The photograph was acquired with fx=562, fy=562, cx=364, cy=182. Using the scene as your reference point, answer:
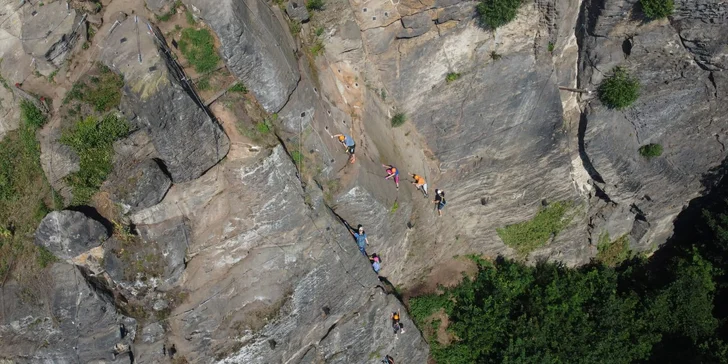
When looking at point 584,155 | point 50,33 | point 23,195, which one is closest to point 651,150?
point 584,155

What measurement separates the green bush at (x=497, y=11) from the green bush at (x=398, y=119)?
4.02 m

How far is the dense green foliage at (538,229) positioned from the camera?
849 inches

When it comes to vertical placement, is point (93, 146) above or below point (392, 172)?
above

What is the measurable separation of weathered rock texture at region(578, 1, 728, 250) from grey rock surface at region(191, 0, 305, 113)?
392 inches

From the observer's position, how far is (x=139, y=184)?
14.5 m

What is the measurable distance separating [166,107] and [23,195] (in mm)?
5206

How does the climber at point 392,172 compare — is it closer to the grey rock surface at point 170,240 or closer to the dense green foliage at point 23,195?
the grey rock surface at point 170,240

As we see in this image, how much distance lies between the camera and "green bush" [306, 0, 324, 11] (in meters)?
17.2

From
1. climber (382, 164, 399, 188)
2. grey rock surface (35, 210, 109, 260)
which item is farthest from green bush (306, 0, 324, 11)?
grey rock surface (35, 210, 109, 260)

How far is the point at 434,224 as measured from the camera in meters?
20.7

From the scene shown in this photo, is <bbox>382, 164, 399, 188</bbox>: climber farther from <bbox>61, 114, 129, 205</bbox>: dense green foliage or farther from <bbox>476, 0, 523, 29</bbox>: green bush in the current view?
<bbox>61, 114, 129, 205</bbox>: dense green foliage

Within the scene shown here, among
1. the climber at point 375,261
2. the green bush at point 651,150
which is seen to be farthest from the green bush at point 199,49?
the green bush at point 651,150

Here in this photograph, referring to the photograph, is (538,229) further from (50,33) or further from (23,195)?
(50,33)

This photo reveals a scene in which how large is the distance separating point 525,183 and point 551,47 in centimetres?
506
